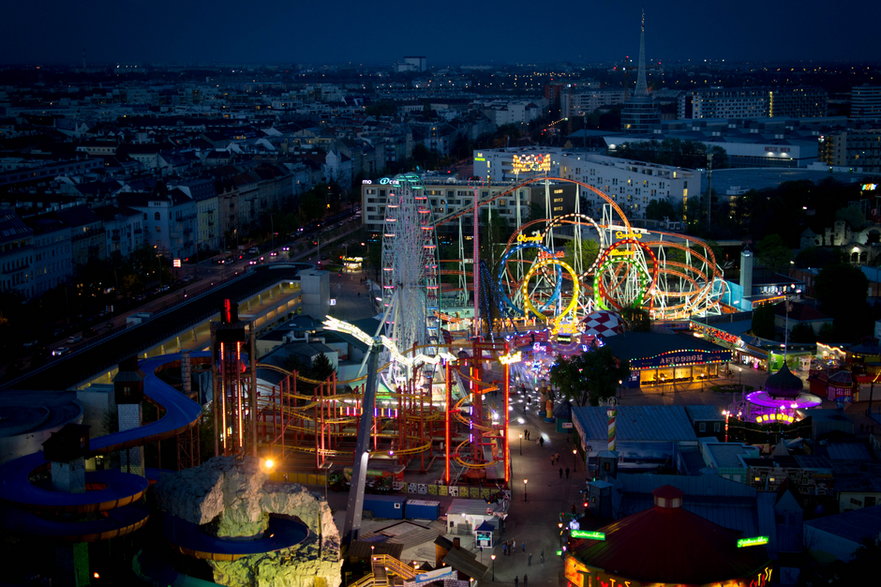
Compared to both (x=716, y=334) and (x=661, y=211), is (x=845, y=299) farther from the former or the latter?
(x=661, y=211)

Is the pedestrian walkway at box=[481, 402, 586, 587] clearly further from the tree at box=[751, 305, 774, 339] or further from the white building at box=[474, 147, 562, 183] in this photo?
the white building at box=[474, 147, 562, 183]

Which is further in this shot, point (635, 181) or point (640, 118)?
point (640, 118)

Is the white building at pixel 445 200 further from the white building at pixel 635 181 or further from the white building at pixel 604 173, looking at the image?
the white building at pixel 635 181

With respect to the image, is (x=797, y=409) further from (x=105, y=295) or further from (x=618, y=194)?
(x=618, y=194)

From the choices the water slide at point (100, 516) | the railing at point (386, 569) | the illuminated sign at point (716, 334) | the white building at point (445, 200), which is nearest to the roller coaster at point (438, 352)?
the illuminated sign at point (716, 334)

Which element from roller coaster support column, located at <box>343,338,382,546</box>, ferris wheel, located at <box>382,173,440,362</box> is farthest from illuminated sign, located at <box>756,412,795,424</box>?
roller coaster support column, located at <box>343,338,382,546</box>

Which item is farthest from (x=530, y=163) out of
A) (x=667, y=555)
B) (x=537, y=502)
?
(x=667, y=555)
